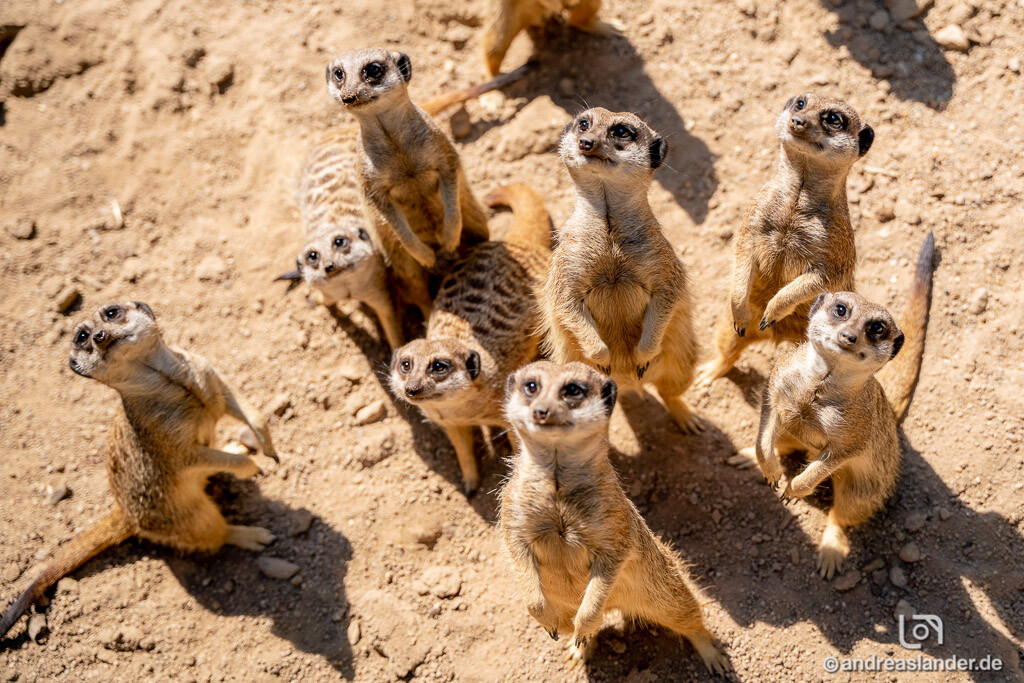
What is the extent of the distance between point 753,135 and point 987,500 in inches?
72.3

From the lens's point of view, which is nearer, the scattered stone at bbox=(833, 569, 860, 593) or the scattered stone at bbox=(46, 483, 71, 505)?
the scattered stone at bbox=(833, 569, 860, 593)

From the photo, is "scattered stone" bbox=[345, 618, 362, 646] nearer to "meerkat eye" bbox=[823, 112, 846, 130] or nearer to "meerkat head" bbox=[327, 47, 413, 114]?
"meerkat head" bbox=[327, 47, 413, 114]

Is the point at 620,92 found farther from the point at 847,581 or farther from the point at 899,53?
the point at 847,581

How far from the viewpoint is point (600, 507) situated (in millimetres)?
2457

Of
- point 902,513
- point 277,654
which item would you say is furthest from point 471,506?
point 902,513

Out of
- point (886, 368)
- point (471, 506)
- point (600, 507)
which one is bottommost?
point (471, 506)

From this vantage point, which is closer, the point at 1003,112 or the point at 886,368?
the point at 886,368

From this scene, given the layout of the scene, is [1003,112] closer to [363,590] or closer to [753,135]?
[753,135]

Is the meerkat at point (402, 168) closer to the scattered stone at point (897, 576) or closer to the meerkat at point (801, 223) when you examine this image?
the meerkat at point (801, 223)

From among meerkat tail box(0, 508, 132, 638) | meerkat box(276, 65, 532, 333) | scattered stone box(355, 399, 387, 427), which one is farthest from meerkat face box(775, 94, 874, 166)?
meerkat tail box(0, 508, 132, 638)

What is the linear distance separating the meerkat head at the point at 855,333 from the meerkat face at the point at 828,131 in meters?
0.50

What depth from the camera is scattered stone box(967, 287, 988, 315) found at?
3250mm

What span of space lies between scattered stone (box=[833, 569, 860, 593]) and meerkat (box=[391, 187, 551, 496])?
1.34 m

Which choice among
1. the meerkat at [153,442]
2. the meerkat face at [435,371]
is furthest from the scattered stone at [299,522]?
the meerkat face at [435,371]
